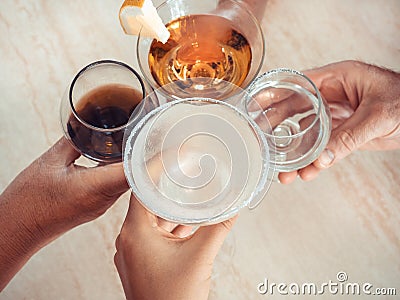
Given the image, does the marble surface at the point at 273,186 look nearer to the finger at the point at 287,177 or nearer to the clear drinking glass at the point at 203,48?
the finger at the point at 287,177

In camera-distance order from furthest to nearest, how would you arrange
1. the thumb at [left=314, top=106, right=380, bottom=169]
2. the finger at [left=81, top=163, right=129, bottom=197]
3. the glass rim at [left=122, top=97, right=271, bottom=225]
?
the thumb at [left=314, top=106, right=380, bottom=169]
the finger at [left=81, top=163, right=129, bottom=197]
the glass rim at [left=122, top=97, right=271, bottom=225]

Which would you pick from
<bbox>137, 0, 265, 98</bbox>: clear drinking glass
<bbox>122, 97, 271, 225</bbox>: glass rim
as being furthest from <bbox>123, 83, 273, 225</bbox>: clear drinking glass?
<bbox>137, 0, 265, 98</bbox>: clear drinking glass

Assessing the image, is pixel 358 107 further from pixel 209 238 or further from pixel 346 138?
pixel 209 238

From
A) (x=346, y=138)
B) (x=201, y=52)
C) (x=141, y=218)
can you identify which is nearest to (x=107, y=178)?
(x=141, y=218)

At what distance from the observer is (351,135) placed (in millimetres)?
792

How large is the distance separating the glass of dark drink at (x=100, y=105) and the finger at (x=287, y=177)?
26cm

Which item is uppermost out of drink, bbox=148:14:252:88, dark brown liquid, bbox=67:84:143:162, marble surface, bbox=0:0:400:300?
drink, bbox=148:14:252:88

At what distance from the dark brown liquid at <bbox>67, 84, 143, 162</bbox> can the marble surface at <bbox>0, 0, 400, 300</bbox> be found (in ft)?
0.67

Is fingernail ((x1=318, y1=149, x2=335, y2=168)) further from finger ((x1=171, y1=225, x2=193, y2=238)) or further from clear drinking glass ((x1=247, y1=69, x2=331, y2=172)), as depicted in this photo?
finger ((x1=171, y1=225, x2=193, y2=238))

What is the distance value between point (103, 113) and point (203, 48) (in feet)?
0.55

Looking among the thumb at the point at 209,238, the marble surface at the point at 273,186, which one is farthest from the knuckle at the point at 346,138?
the thumb at the point at 209,238

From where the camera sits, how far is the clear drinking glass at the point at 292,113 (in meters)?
0.78

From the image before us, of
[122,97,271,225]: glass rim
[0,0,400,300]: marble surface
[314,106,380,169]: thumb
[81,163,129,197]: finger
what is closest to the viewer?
[122,97,271,225]: glass rim

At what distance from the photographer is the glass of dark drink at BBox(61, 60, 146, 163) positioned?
2.33 ft
